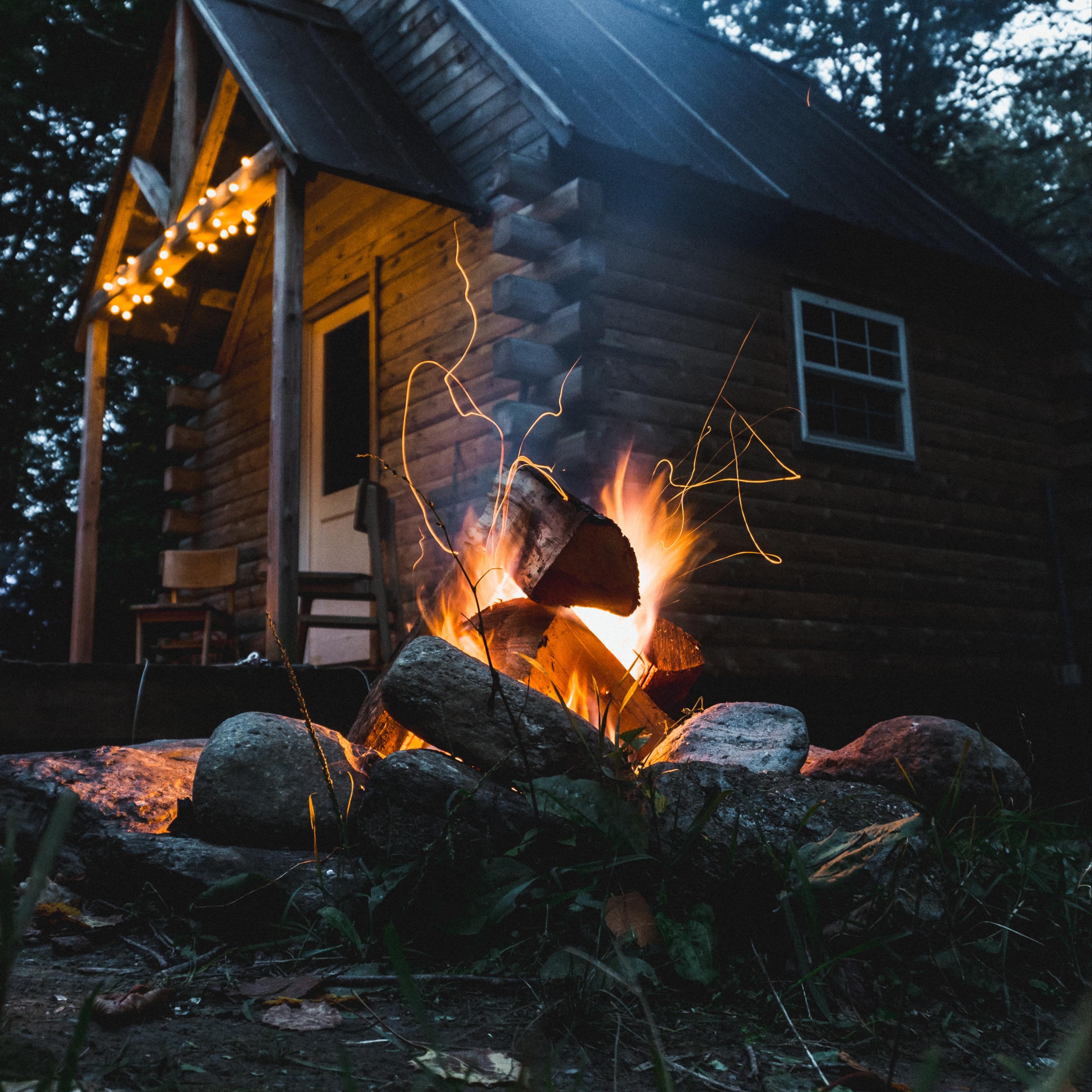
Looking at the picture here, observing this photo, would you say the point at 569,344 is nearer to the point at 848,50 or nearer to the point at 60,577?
the point at 60,577

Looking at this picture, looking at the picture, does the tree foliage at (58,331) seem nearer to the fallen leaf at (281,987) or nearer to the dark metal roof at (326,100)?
the dark metal roof at (326,100)

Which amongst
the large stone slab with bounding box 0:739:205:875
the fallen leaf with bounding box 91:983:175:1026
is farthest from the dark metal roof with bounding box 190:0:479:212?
the fallen leaf with bounding box 91:983:175:1026

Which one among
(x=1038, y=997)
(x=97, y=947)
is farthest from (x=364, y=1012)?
(x=1038, y=997)

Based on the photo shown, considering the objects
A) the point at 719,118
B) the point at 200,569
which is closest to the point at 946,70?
the point at 719,118

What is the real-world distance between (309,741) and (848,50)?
1993 centimetres

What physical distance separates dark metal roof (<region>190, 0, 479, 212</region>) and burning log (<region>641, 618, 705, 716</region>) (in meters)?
3.59

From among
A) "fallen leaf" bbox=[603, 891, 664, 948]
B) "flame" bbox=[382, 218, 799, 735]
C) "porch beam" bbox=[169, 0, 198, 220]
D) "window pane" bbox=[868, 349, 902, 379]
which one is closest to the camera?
"fallen leaf" bbox=[603, 891, 664, 948]

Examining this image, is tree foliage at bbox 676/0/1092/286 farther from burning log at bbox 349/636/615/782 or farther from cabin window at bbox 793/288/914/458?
burning log at bbox 349/636/615/782

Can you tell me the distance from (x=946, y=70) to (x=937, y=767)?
61.1 feet

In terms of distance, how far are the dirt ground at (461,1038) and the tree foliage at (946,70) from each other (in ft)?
60.1

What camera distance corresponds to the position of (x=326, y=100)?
263 inches

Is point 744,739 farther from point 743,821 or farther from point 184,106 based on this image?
point 184,106

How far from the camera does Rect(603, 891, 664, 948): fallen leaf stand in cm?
230

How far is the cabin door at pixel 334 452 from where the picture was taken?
826 centimetres
